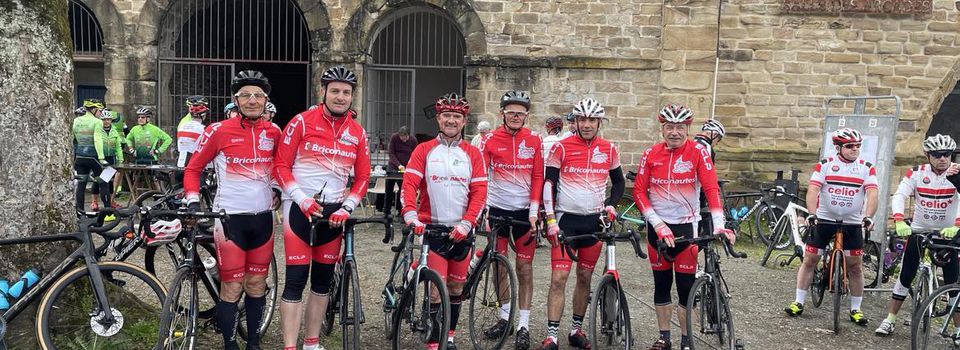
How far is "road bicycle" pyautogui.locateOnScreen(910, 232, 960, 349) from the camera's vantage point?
5.34m

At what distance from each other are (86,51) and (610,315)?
45.5 feet

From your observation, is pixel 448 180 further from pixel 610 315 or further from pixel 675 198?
pixel 675 198

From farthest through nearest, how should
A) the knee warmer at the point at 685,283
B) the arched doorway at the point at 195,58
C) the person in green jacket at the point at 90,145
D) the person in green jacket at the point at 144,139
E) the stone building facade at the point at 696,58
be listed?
the arched doorway at the point at 195,58, the stone building facade at the point at 696,58, the person in green jacket at the point at 144,139, the person in green jacket at the point at 90,145, the knee warmer at the point at 685,283

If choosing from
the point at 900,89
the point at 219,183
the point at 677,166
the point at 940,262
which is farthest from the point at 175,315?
the point at 900,89

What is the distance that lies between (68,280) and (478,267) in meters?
2.53

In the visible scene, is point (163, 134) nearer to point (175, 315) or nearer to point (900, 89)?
point (175, 315)

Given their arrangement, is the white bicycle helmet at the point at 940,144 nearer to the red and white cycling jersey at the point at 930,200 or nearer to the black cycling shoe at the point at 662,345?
the red and white cycling jersey at the point at 930,200

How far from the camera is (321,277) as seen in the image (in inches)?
181

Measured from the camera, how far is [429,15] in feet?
48.2

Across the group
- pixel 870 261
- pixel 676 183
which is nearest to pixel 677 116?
pixel 676 183

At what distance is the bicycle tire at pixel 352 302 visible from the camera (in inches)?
175

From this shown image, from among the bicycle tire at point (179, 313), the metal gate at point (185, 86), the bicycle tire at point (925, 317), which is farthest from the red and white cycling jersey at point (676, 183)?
the metal gate at point (185, 86)

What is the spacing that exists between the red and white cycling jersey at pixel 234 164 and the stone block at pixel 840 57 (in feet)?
34.4

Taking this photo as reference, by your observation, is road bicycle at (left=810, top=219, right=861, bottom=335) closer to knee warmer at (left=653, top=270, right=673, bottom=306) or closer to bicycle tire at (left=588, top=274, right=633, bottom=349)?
knee warmer at (left=653, top=270, right=673, bottom=306)
